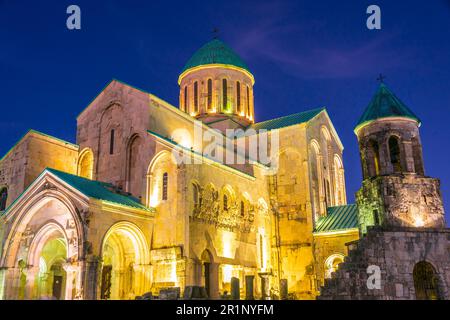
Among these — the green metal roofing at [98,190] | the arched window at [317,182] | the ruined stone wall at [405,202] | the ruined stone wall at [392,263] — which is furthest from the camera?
the arched window at [317,182]

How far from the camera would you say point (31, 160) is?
71.6 ft

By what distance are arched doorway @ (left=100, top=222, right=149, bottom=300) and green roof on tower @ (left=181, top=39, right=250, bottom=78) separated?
15620 millimetres

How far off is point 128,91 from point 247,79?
11378 mm

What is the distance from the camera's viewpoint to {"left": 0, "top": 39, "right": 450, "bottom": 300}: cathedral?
15781 mm

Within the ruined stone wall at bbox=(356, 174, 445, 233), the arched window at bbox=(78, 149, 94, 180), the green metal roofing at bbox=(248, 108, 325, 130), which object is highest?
the green metal roofing at bbox=(248, 108, 325, 130)

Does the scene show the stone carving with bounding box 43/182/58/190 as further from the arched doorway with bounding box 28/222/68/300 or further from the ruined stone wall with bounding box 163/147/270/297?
the ruined stone wall with bounding box 163/147/270/297

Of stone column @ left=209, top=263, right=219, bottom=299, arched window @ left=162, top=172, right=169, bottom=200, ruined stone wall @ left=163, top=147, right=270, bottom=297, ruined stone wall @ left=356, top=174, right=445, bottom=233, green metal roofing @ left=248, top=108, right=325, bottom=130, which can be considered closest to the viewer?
ruined stone wall @ left=356, top=174, right=445, bottom=233

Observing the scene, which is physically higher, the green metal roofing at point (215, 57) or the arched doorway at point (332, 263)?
the green metal roofing at point (215, 57)

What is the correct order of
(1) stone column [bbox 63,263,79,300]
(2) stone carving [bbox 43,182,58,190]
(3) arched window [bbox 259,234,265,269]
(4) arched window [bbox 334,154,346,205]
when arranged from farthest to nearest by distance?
(4) arched window [bbox 334,154,346,205] → (3) arched window [bbox 259,234,265,269] → (2) stone carving [bbox 43,182,58,190] → (1) stone column [bbox 63,263,79,300]

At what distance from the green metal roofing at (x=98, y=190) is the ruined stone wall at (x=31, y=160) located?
4.65 m

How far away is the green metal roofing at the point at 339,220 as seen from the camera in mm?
23016

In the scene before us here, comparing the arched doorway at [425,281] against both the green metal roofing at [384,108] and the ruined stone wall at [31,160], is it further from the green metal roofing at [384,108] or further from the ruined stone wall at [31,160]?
the ruined stone wall at [31,160]

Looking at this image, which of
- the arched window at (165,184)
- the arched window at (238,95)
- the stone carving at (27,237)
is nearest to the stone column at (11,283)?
the stone carving at (27,237)

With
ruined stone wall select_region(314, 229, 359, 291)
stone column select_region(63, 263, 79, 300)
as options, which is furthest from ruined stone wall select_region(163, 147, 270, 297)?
stone column select_region(63, 263, 79, 300)
